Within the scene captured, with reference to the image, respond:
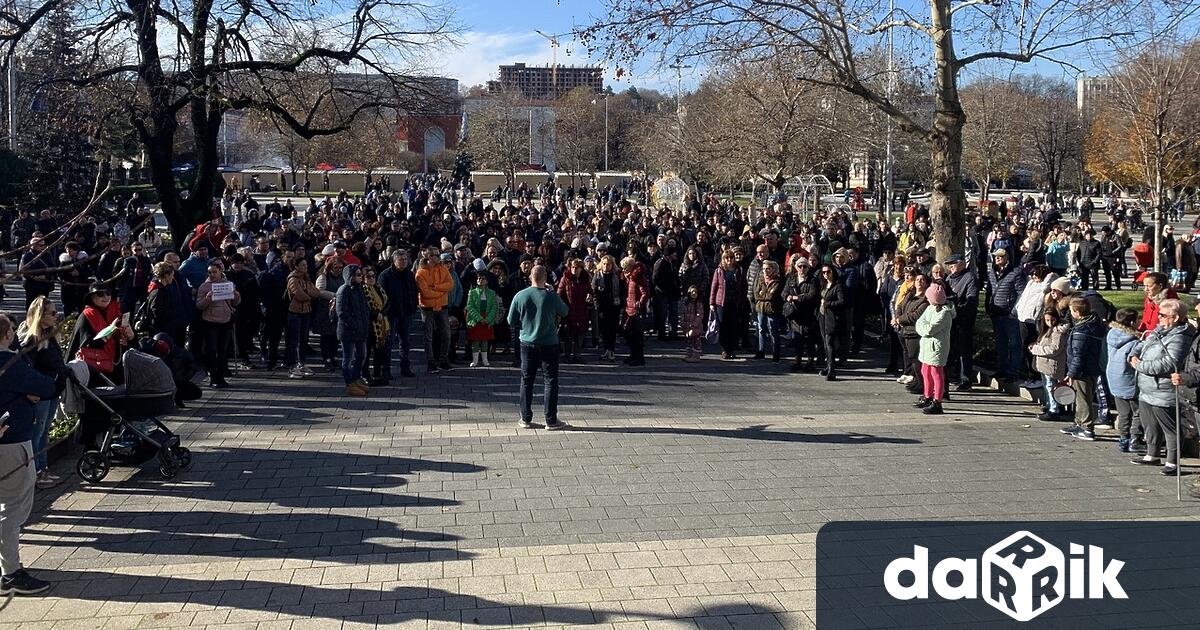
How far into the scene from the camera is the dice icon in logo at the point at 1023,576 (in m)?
6.10

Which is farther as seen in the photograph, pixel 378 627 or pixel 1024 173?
pixel 1024 173

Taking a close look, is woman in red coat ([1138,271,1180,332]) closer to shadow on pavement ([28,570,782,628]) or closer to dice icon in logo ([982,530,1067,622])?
dice icon in logo ([982,530,1067,622])

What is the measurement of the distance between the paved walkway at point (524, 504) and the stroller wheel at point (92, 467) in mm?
137

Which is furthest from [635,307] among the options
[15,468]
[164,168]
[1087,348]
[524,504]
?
[164,168]

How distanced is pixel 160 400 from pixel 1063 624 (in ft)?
22.7

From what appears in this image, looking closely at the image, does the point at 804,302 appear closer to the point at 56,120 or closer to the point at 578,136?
the point at 56,120

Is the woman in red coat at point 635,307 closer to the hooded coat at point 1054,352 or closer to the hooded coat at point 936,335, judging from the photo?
the hooded coat at point 936,335

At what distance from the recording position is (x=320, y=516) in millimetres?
7703

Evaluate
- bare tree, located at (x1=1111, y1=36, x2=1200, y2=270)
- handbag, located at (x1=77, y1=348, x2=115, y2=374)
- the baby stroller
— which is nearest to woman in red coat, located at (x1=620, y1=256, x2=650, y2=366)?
the baby stroller

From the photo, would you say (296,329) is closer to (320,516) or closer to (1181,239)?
(320,516)

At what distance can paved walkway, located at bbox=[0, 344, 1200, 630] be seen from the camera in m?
6.10

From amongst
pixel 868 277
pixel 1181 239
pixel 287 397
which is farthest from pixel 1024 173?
pixel 287 397

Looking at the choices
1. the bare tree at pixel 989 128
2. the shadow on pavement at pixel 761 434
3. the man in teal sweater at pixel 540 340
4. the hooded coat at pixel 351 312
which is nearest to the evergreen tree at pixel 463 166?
the bare tree at pixel 989 128

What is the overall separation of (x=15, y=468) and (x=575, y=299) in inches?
348
